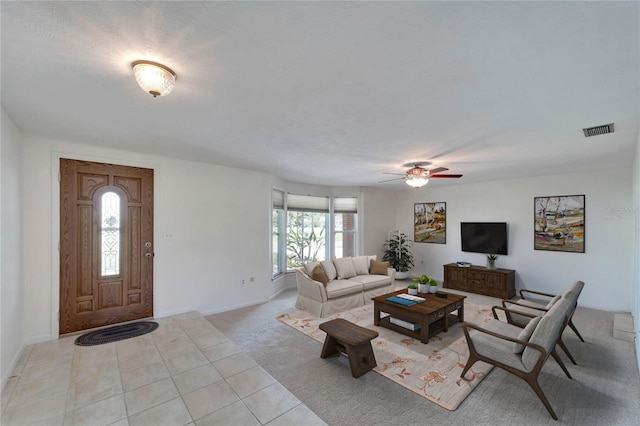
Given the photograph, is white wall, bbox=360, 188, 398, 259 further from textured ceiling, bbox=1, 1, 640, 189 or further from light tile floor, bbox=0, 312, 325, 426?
A: light tile floor, bbox=0, 312, 325, 426

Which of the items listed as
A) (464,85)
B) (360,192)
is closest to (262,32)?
(464,85)

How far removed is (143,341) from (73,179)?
2.35 m

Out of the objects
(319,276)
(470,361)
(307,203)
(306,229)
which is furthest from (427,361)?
(307,203)

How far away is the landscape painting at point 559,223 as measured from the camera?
5.28 m

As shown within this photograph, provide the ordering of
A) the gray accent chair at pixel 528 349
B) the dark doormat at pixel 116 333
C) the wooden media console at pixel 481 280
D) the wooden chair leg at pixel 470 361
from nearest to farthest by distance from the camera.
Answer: the gray accent chair at pixel 528 349
the wooden chair leg at pixel 470 361
the dark doormat at pixel 116 333
the wooden media console at pixel 481 280

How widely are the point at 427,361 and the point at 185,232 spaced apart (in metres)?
3.98

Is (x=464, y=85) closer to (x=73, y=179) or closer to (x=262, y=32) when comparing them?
(x=262, y=32)

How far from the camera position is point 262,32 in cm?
151

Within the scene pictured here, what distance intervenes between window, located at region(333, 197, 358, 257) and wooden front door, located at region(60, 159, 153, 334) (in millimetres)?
4471

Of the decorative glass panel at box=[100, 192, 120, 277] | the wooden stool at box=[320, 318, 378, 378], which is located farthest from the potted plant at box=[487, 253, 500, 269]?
the decorative glass panel at box=[100, 192, 120, 277]

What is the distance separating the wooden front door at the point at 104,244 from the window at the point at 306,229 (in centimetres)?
310

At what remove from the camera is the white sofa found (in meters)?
4.67

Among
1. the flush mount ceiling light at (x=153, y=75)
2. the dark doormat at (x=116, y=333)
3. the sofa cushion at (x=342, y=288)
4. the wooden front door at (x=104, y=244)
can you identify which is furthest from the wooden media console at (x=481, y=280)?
the flush mount ceiling light at (x=153, y=75)

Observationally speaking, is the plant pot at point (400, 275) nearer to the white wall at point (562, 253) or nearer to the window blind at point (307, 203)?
the white wall at point (562, 253)
